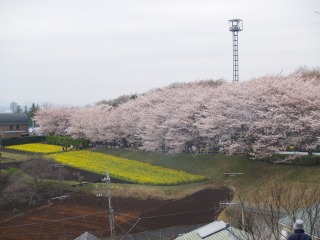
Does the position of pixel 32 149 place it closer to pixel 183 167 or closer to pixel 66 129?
pixel 66 129

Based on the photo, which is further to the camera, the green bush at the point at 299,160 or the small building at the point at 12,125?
the small building at the point at 12,125

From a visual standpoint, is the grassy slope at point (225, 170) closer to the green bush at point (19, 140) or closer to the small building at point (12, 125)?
the green bush at point (19, 140)

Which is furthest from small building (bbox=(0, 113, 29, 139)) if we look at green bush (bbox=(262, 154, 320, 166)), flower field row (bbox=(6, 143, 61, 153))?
green bush (bbox=(262, 154, 320, 166))

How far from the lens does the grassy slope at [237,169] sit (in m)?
26.5

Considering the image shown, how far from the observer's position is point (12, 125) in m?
70.4

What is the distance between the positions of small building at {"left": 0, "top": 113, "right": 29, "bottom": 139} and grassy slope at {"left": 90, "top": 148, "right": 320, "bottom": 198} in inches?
1422

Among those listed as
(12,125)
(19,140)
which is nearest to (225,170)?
(19,140)

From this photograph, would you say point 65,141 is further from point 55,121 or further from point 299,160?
point 299,160

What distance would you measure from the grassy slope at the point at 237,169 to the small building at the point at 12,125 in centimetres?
3611

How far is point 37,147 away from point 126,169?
2438 centimetres

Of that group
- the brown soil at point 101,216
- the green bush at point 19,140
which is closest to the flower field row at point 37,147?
the green bush at point 19,140

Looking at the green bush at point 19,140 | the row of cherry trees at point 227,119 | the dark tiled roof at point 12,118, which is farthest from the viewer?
the dark tiled roof at point 12,118

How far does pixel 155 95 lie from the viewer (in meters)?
48.7

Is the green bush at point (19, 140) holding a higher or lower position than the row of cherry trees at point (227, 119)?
lower
